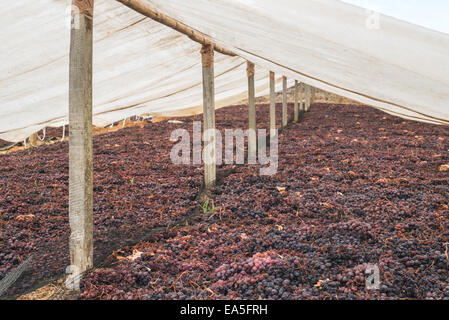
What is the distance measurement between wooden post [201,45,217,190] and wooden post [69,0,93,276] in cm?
183

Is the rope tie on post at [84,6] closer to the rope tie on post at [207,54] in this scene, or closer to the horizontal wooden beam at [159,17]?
the horizontal wooden beam at [159,17]

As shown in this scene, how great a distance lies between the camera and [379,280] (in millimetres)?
1920

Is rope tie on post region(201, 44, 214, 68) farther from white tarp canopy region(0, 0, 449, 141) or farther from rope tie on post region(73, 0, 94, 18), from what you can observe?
rope tie on post region(73, 0, 94, 18)

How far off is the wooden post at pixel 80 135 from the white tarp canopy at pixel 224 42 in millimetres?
408

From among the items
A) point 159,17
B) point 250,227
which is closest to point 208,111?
point 159,17

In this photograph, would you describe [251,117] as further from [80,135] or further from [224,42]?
[80,135]

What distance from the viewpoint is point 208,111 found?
398 centimetres

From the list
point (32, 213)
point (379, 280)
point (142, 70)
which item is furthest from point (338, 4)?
point (32, 213)

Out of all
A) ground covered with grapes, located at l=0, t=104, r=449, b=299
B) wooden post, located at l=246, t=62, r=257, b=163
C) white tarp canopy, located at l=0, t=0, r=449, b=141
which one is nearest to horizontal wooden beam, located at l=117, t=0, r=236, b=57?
white tarp canopy, located at l=0, t=0, r=449, b=141

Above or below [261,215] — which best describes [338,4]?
above

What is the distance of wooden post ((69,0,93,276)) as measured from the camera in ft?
6.86

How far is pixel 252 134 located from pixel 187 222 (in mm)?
2886
